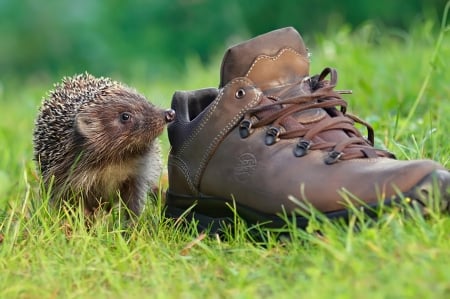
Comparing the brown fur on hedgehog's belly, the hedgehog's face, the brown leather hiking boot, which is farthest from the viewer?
the hedgehog's face

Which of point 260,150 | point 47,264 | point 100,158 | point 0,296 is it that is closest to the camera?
point 0,296

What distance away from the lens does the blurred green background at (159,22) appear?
16.2m

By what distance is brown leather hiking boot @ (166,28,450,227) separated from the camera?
3.23 metres

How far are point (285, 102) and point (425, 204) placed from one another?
2.42 ft

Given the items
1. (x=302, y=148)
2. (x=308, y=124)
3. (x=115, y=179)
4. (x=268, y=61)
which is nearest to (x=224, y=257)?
(x=302, y=148)

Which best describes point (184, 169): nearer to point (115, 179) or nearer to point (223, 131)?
point (223, 131)

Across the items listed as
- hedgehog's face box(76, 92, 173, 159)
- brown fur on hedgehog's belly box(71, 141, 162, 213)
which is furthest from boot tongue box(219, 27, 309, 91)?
brown fur on hedgehog's belly box(71, 141, 162, 213)

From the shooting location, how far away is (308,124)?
355cm

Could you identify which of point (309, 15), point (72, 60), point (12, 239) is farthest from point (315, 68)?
point (72, 60)

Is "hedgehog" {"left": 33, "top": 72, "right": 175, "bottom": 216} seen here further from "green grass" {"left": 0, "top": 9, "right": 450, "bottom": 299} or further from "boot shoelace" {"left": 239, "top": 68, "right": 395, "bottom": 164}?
"boot shoelace" {"left": 239, "top": 68, "right": 395, "bottom": 164}

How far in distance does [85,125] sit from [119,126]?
222 millimetres

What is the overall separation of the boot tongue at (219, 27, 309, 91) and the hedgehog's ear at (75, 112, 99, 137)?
4.11 ft

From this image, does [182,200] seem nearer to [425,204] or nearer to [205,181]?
[205,181]

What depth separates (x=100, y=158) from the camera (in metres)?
4.81
